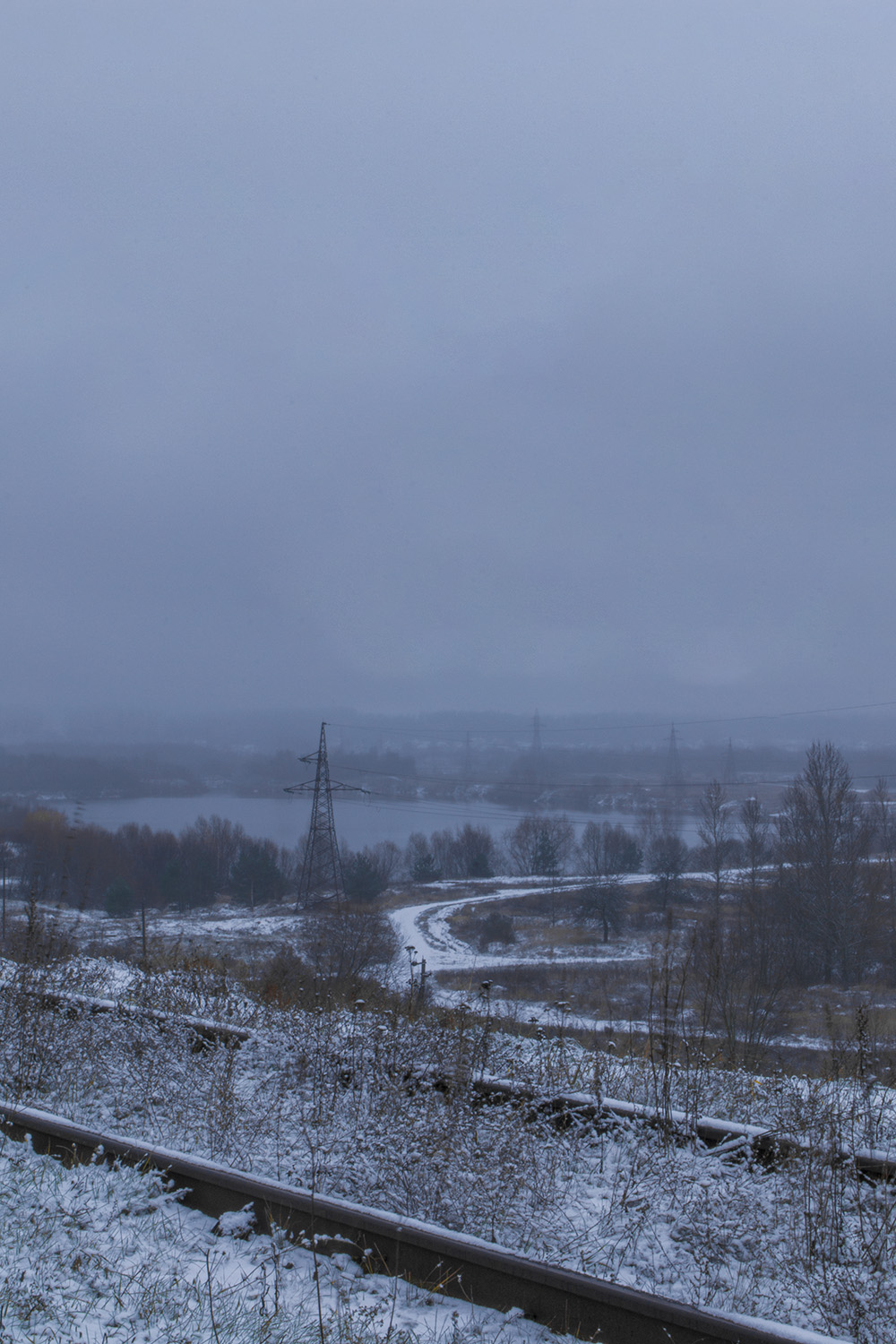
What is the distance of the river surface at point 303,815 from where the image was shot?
49656mm

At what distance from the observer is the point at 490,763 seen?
85000 mm

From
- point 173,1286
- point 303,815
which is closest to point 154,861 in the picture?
point 303,815

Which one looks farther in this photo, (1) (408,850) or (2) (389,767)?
(2) (389,767)

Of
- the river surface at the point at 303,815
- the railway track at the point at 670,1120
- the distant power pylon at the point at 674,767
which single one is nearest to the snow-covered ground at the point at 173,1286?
the railway track at the point at 670,1120

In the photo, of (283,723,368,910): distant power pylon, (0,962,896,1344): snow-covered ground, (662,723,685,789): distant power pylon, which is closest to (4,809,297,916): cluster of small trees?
(283,723,368,910): distant power pylon

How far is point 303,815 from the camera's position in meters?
58.9

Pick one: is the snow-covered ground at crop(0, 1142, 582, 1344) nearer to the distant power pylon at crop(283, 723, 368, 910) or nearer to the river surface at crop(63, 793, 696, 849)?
the distant power pylon at crop(283, 723, 368, 910)

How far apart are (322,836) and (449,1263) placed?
32734 mm

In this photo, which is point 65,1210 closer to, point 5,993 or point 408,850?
point 5,993

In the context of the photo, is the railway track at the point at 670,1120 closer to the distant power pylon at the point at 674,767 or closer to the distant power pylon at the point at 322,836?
the distant power pylon at the point at 322,836

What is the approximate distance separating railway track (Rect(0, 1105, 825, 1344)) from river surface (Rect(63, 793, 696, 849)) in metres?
29.5

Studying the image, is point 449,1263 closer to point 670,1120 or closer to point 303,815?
point 670,1120

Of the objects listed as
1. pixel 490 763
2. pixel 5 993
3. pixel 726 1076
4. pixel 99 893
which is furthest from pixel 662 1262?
pixel 490 763

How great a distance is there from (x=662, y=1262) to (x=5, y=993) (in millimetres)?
6839
